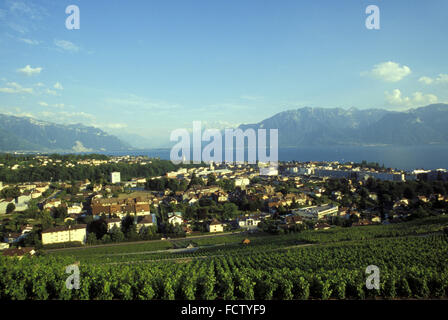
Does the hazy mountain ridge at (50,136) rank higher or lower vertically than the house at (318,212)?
higher

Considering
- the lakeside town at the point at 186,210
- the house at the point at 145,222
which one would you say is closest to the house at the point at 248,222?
the lakeside town at the point at 186,210

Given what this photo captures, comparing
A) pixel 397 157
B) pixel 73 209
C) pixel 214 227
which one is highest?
pixel 397 157

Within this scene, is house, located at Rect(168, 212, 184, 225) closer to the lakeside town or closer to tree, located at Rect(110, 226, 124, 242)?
the lakeside town

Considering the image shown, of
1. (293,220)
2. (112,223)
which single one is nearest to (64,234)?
(112,223)

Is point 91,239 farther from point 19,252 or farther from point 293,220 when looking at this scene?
point 293,220

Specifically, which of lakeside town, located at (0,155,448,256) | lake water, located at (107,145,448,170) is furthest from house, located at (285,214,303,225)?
lake water, located at (107,145,448,170)

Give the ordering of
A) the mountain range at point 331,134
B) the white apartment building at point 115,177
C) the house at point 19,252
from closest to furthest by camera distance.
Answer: the house at point 19,252 < the white apartment building at point 115,177 < the mountain range at point 331,134

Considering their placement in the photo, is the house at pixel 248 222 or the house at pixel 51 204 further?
the house at pixel 51 204

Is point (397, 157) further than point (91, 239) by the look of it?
Yes

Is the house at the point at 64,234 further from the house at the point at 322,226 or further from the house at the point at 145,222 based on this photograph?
the house at the point at 322,226
